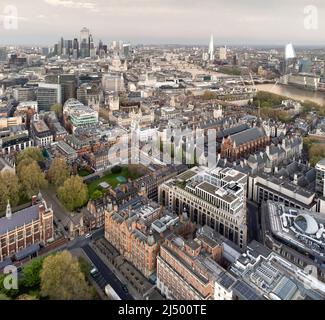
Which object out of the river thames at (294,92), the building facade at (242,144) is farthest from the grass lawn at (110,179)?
the river thames at (294,92)

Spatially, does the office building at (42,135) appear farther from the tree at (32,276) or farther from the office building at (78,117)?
the tree at (32,276)

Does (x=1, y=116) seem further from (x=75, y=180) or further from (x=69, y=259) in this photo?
(x=69, y=259)

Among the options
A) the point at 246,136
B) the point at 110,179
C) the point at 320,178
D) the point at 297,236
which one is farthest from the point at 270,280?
the point at 246,136

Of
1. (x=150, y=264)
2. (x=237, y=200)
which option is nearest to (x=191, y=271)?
(x=150, y=264)

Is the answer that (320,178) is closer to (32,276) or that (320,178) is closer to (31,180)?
(32,276)

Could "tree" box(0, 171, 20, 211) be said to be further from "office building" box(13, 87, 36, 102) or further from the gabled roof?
"office building" box(13, 87, 36, 102)

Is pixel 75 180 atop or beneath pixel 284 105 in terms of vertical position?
beneath
